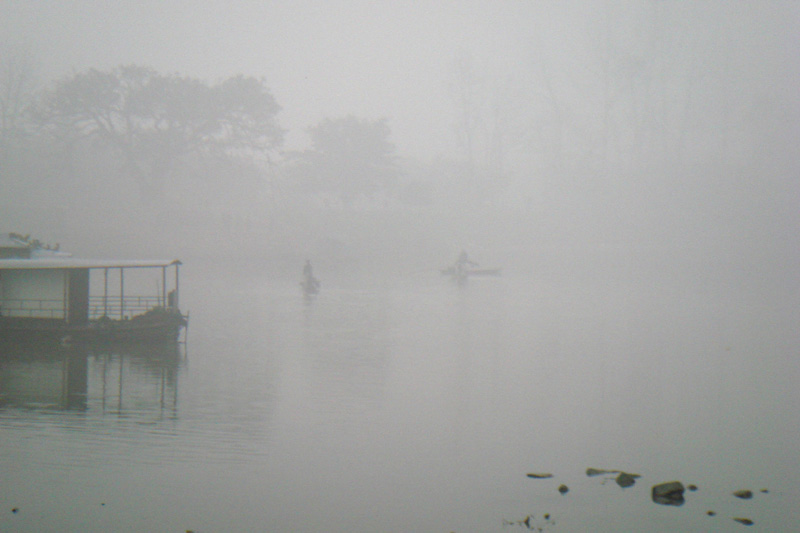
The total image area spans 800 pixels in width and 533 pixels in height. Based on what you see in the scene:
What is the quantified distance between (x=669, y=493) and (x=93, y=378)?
12.3 metres

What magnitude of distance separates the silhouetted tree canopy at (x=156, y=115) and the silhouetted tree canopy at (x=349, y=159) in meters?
6.95

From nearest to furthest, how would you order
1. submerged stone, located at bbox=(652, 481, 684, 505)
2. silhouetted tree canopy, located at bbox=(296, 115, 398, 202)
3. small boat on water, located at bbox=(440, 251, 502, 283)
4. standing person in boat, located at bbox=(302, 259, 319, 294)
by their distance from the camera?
submerged stone, located at bbox=(652, 481, 684, 505), standing person in boat, located at bbox=(302, 259, 319, 294), small boat on water, located at bbox=(440, 251, 502, 283), silhouetted tree canopy, located at bbox=(296, 115, 398, 202)

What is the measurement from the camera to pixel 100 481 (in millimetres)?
9836

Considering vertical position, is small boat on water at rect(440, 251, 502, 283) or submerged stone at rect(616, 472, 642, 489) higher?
small boat on water at rect(440, 251, 502, 283)

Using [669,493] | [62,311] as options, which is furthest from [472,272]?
[669,493]

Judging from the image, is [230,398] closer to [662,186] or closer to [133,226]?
[133,226]

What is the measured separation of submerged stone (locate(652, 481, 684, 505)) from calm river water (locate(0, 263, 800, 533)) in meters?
0.17

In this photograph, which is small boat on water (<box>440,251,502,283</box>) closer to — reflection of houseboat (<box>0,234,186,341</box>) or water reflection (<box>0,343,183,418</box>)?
reflection of houseboat (<box>0,234,186,341</box>)

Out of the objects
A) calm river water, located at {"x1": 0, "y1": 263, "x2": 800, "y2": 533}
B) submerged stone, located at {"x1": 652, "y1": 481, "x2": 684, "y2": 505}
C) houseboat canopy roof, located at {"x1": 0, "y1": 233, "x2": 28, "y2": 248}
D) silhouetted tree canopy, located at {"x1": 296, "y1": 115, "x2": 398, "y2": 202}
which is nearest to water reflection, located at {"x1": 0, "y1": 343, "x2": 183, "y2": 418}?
calm river water, located at {"x1": 0, "y1": 263, "x2": 800, "y2": 533}

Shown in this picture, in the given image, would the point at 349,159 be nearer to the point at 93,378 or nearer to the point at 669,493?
the point at 93,378

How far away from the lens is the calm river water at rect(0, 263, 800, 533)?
9.26 meters

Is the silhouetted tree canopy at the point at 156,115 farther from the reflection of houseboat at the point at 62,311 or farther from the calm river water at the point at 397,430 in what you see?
the reflection of houseboat at the point at 62,311

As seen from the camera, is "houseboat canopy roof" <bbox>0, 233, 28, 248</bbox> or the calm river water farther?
"houseboat canopy roof" <bbox>0, 233, 28, 248</bbox>

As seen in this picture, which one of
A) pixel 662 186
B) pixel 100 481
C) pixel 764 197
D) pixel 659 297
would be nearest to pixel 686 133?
pixel 662 186
